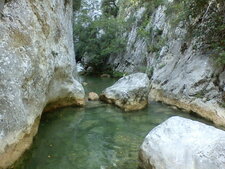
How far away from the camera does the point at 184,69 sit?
1059cm

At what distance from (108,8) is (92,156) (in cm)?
2337

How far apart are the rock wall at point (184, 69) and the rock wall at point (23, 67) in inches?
194

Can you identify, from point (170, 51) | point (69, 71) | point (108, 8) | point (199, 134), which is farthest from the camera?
point (108, 8)

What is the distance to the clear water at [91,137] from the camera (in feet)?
16.8

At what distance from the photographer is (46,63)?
6660 mm

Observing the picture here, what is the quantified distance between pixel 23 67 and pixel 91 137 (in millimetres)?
2537

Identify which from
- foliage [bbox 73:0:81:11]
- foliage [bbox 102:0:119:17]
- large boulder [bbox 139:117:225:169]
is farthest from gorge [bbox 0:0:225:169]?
foliage [bbox 102:0:119:17]

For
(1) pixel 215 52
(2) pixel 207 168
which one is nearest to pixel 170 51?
(1) pixel 215 52

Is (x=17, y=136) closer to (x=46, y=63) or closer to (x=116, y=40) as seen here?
(x=46, y=63)

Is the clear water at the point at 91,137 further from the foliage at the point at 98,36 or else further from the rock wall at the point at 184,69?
the foliage at the point at 98,36

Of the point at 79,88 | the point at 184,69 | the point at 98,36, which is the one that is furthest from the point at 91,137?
the point at 98,36

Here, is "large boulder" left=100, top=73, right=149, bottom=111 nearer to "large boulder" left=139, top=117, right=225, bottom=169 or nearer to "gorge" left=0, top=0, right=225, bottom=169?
"gorge" left=0, top=0, right=225, bottom=169

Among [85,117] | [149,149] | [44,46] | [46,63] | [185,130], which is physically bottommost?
[85,117]

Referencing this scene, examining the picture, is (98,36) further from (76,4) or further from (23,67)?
(23,67)
